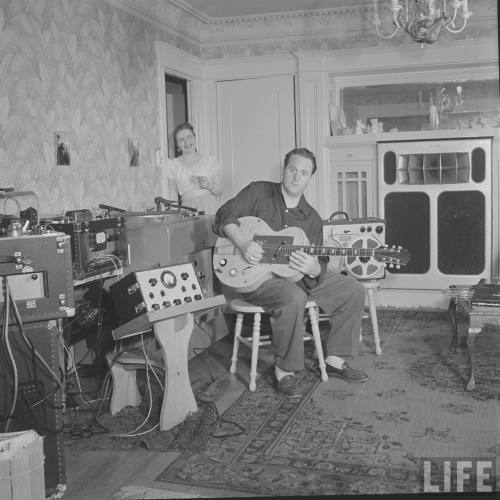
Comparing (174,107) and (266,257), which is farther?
(174,107)

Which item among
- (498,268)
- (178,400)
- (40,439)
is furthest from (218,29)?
(40,439)

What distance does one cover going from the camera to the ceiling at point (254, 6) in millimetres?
5414

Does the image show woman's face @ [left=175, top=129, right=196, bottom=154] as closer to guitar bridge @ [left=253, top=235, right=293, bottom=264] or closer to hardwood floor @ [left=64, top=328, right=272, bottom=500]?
guitar bridge @ [left=253, top=235, right=293, bottom=264]

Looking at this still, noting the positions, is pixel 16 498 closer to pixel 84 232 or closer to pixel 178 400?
pixel 178 400

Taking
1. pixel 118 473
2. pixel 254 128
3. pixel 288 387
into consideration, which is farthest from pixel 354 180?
pixel 118 473

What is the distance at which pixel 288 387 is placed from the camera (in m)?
3.44

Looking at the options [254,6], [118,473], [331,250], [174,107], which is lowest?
[118,473]

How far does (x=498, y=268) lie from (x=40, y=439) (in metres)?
4.36

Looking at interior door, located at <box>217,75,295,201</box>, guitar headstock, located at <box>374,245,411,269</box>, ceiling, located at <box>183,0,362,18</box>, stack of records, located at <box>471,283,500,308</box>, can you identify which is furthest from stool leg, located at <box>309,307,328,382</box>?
ceiling, located at <box>183,0,362,18</box>

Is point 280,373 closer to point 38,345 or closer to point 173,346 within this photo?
point 173,346

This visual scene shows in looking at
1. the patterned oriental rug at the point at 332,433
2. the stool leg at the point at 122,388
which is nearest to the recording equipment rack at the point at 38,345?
the patterned oriental rug at the point at 332,433

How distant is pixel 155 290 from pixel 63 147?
1.37 meters

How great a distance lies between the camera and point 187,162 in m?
5.10

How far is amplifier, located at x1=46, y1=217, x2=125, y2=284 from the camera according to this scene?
2.96m
